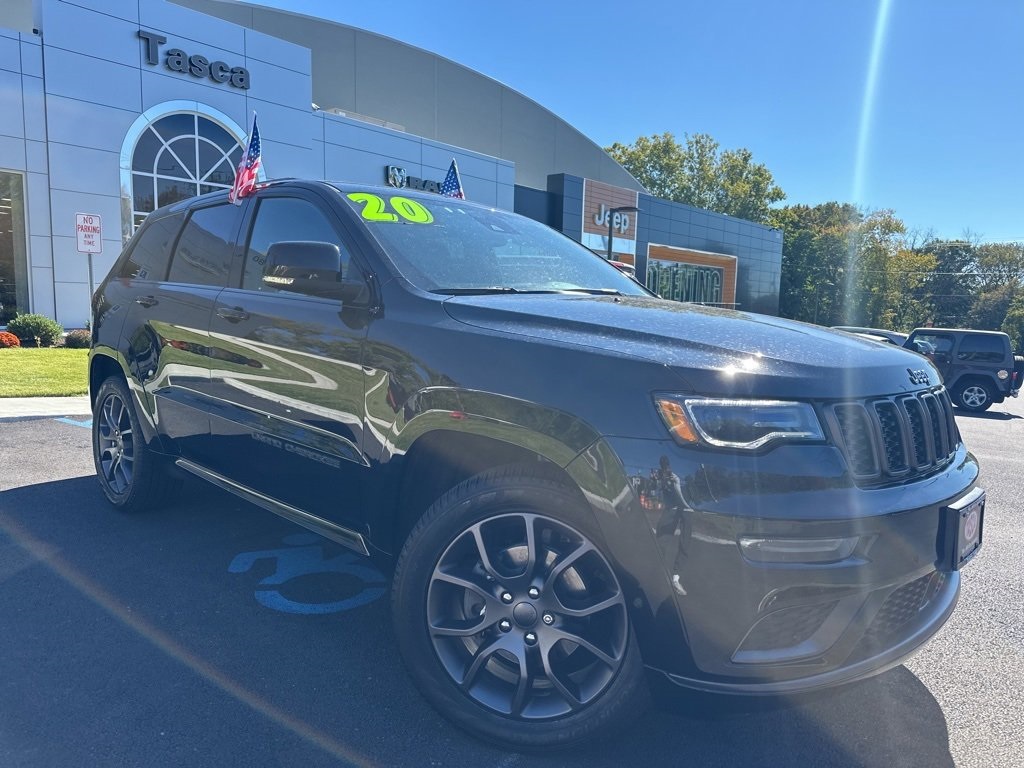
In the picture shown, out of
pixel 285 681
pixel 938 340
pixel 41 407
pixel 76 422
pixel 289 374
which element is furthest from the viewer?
pixel 938 340

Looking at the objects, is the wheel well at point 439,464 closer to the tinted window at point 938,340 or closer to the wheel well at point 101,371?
the wheel well at point 101,371

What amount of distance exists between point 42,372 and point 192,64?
431 inches

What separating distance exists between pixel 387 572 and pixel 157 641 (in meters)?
1.06

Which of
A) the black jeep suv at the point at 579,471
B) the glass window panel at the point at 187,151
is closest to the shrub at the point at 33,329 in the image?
the glass window panel at the point at 187,151

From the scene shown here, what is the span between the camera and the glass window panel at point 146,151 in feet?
57.8

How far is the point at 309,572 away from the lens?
3.77m

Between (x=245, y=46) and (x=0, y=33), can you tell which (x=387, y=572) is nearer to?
(x=0, y=33)

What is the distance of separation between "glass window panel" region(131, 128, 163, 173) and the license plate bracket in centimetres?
1949

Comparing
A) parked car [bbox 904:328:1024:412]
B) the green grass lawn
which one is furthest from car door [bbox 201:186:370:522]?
parked car [bbox 904:328:1024:412]

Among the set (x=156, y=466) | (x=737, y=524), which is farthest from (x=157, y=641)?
(x=737, y=524)

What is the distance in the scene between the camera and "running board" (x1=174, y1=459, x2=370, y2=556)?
110 inches

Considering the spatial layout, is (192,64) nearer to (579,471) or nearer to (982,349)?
(982,349)

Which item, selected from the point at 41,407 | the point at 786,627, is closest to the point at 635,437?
the point at 786,627

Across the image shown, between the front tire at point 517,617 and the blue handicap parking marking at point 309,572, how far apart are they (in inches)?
40.6
